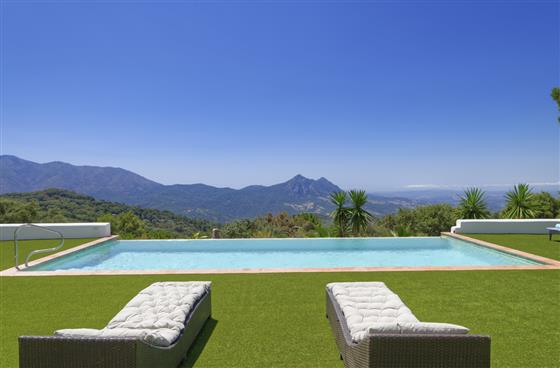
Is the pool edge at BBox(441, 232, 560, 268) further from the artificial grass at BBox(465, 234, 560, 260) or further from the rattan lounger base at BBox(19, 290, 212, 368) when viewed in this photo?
the rattan lounger base at BBox(19, 290, 212, 368)

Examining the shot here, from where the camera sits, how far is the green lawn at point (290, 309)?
332 cm

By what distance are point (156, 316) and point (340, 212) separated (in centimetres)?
995

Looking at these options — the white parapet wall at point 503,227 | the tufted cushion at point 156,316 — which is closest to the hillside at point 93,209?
the white parapet wall at point 503,227

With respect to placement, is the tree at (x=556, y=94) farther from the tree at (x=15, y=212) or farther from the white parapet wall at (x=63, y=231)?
the tree at (x=15, y=212)

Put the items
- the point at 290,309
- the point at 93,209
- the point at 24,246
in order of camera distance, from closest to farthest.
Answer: the point at 290,309 → the point at 24,246 → the point at 93,209

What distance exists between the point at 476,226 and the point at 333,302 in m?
10.1

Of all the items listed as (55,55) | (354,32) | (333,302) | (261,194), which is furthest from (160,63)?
(261,194)

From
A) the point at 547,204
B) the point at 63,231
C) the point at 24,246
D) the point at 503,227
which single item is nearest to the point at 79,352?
the point at 24,246

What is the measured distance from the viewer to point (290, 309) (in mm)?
4570

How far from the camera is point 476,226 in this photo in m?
11.5

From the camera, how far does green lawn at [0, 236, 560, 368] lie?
3.32 meters

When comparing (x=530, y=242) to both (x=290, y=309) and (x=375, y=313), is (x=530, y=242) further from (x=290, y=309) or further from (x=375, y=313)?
(x=375, y=313)

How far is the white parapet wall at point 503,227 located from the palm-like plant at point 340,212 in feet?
12.9

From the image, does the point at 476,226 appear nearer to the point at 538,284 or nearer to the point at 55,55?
the point at 538,284
